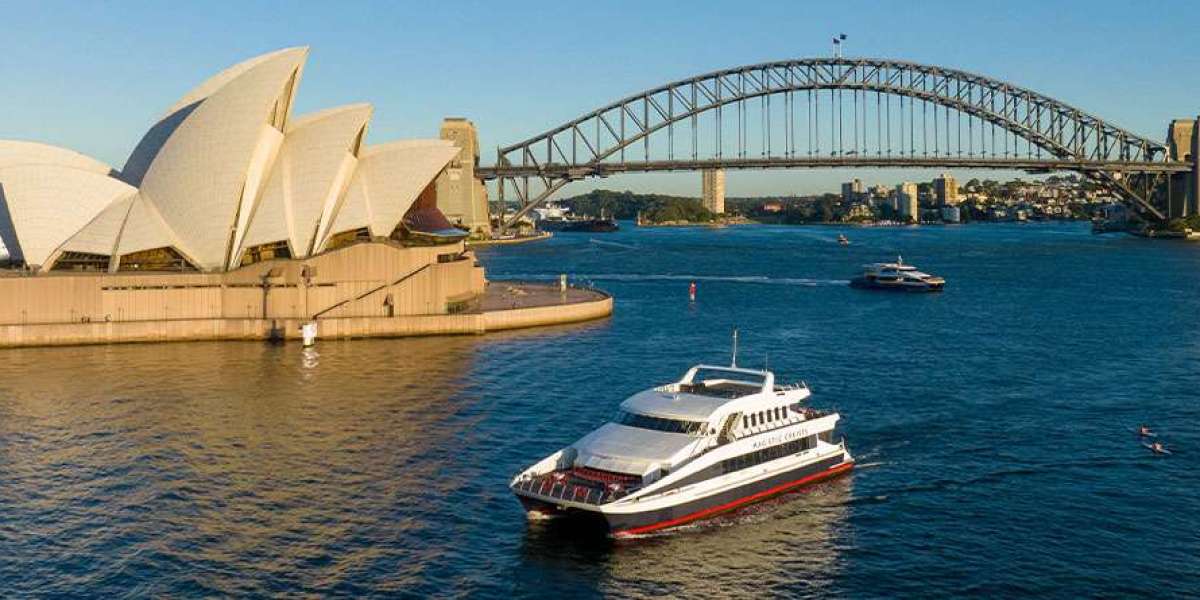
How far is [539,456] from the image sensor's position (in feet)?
107

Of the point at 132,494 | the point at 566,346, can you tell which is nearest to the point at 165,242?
the point at 566,346

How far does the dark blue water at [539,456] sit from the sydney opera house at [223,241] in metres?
2.82

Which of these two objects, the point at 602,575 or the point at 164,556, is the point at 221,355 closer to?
the point at 164,556

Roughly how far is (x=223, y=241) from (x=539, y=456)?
106 ft

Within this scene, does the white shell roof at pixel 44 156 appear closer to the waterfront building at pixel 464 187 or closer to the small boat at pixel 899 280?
the small boat at pixel 899 280

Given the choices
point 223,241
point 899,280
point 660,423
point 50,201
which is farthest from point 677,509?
point 899,280

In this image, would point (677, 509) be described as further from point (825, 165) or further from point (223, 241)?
point (825, 165)

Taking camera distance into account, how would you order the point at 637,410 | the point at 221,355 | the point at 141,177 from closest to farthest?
the point at 637,410 → the point at 221,355 → the point at 141,177

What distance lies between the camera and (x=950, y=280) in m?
101

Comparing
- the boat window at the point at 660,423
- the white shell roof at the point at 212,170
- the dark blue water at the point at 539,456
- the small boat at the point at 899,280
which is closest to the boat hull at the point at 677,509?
the dark blue water at the point at 539,456

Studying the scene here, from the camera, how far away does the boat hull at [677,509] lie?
2517 cm

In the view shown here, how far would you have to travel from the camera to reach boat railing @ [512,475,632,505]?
2527cm

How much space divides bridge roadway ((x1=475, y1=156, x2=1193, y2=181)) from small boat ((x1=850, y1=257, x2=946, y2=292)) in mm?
60224

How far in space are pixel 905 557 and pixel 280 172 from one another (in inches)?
1753
